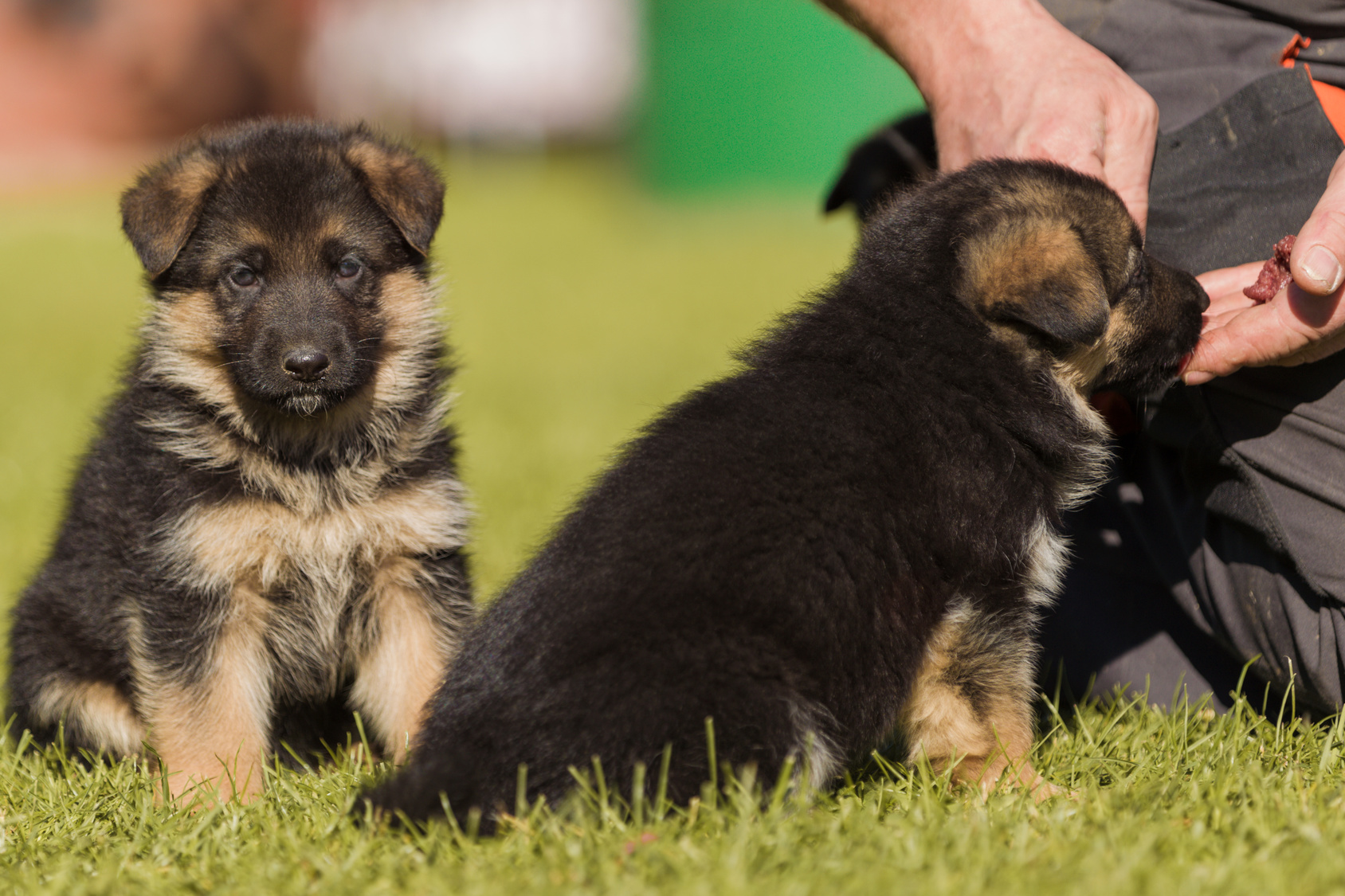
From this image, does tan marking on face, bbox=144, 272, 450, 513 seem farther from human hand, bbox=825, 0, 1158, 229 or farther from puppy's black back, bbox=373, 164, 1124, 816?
human hand, bbox=825, 0, 1158, 229

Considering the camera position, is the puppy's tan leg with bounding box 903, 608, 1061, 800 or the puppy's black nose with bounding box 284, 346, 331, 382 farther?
the puppy's black nose with bounding box 284, 346, 331, 382

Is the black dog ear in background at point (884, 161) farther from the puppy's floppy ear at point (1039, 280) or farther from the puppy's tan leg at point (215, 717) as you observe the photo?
the puppy's tan leg at point (215, 717)

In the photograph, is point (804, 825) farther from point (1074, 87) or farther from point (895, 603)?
point (1074, 87)

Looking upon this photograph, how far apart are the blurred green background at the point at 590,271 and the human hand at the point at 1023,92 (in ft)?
2.30

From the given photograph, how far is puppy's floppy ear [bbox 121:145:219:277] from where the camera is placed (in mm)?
3582

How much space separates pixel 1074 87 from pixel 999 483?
125 cm

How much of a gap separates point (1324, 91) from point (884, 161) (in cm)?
158

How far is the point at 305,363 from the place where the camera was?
345 centimetres

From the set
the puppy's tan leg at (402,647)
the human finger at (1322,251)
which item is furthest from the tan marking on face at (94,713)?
the human finger at (1322,251)

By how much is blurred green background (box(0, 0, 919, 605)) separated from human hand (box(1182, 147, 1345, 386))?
1.36m

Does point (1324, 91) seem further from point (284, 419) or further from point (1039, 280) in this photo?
point (284, 419)

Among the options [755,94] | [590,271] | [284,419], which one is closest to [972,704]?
[284,419]

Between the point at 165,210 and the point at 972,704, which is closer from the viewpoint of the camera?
the point at 972,704

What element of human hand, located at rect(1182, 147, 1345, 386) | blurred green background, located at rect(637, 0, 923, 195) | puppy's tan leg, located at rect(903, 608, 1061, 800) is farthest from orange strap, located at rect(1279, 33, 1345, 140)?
blurred green background, located at rect(637, 0, 923, 195)
